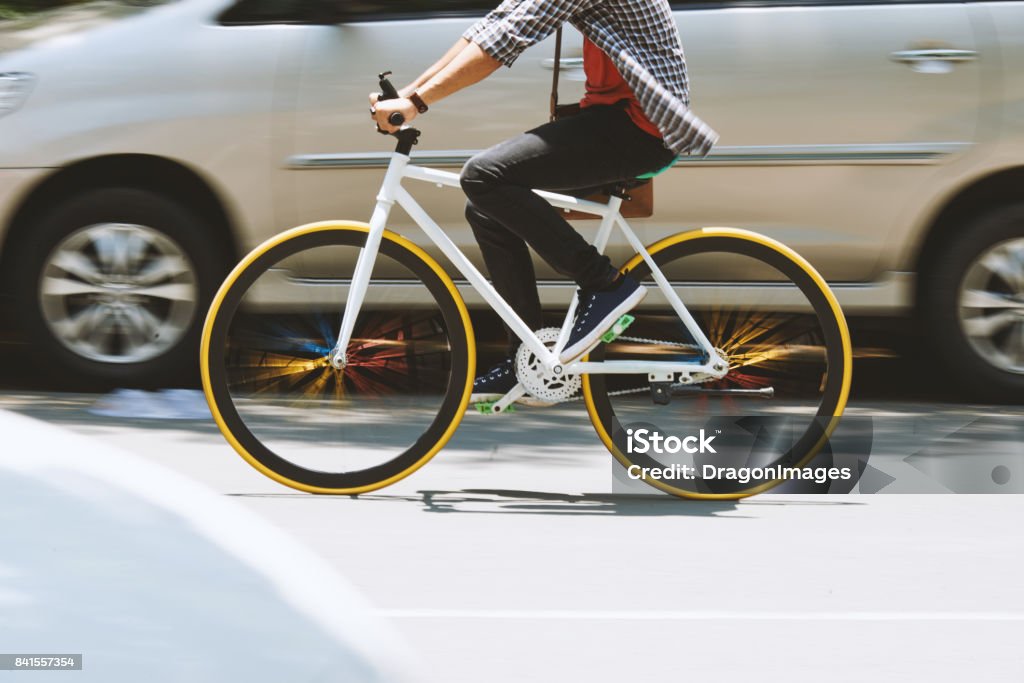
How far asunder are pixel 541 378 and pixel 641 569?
84 cm

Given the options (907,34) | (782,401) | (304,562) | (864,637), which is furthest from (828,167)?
(304,562)

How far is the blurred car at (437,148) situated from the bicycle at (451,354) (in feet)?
3.79

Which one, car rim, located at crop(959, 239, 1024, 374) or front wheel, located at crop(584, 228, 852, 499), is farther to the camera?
car rim, located at crop(959, 239, 1024, 374)

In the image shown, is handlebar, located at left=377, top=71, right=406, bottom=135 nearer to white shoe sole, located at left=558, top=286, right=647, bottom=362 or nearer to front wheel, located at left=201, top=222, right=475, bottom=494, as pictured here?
front wheel, located at left=201, top=222, right=475, bottom=494

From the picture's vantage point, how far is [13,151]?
20.3 ft

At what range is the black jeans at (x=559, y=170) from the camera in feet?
15.3

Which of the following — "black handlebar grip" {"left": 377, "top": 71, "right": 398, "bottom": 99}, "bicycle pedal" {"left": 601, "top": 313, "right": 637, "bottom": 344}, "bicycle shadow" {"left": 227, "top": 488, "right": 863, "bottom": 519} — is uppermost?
"black handlebar grip" {"left": 377, "top": 71, "right": 398, "bottom": 99}

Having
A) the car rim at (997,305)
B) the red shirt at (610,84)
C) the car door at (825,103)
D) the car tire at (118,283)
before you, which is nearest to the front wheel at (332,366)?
the red shirt at (610,84)

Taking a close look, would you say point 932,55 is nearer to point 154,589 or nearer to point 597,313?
point 597,313

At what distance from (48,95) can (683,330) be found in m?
2.63

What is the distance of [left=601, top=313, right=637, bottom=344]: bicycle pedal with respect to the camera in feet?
15.8

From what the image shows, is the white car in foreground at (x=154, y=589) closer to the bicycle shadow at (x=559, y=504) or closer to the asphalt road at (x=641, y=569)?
the asphalt road at (x=641, y=569)

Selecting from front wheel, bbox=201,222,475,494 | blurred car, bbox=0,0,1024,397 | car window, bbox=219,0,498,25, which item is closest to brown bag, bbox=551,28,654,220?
front wheel, bbox=201,222,475,494

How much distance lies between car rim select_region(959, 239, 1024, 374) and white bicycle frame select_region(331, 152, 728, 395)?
1.64 m
